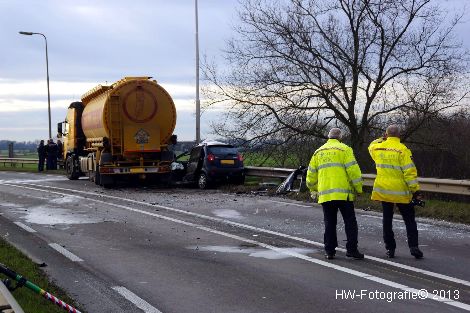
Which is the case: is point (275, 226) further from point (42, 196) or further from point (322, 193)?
Result: point (42, 196)

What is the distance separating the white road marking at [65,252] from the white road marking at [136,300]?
5.99 feet

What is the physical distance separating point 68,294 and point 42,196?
40.8ft

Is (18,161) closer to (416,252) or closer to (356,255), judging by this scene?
(356,255)

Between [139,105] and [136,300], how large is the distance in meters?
15.7

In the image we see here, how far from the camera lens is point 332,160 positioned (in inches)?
335

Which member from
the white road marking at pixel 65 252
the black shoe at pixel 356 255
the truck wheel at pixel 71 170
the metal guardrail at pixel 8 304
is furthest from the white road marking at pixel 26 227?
the truck wheel at pixel 71 170

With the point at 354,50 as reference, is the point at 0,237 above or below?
below

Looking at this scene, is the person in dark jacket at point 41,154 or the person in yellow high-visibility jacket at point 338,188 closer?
the person in yellow high-visibility jacket at point 338,188

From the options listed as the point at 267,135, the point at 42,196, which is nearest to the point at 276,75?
the point at 267,135

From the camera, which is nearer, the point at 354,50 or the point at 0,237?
the point at 0,237

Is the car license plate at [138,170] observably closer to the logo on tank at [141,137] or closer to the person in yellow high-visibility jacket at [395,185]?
the logo on tank at [141,137]

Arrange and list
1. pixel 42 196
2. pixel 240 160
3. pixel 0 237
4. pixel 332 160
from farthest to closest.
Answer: pixel 240 160
pixel 42 196
pixel 0 237
pixel 332 160

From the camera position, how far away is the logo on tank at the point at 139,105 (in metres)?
21.5

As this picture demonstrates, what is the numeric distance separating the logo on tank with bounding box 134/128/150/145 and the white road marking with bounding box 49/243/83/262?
40.2 feet
